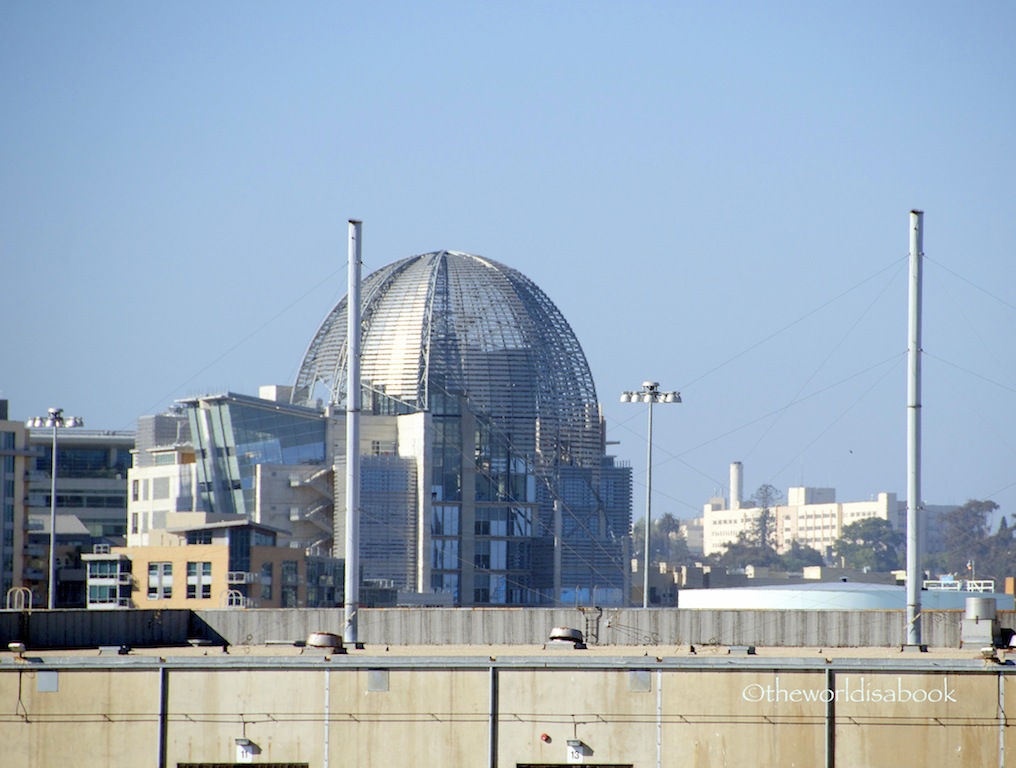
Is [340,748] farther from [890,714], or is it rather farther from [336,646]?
[890,714]

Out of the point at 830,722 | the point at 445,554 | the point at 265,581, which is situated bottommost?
the point at 830,722

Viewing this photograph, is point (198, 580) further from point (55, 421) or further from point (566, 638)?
point (566, 638)

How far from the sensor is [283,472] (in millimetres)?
108562

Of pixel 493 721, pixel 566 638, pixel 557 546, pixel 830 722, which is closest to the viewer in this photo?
pixel 830 722

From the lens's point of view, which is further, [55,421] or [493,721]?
[55,421]

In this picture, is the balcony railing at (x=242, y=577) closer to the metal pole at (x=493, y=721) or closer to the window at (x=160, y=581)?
the window at (x=160, y=581)

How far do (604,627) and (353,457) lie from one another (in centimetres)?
709

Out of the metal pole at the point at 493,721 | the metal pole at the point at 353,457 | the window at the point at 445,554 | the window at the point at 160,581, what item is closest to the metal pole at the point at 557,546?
the window at the point at 445,554

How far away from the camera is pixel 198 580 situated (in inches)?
3659

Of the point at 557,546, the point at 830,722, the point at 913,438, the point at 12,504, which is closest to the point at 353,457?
the point at 913,438

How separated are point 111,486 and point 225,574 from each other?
180ft

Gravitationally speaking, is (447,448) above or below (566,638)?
above

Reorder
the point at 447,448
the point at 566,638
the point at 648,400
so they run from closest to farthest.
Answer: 1. the point at 566,638
2. the point at 648,400
3. the point at 447,448

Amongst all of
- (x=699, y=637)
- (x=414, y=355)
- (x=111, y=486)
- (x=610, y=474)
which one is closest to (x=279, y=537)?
(x=414, y=355)
